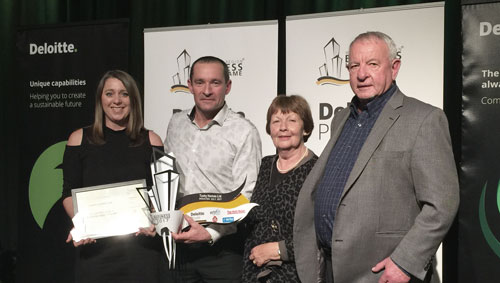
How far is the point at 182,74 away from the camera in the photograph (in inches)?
165

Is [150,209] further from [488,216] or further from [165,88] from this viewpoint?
[488,216]

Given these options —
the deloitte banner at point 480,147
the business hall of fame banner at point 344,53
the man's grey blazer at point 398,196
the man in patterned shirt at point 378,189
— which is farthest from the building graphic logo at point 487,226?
the man's grey blazer at point 398,196

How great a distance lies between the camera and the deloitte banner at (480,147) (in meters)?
3.33

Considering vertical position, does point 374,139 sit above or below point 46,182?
above

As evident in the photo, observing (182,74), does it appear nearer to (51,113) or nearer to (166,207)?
(51,113)

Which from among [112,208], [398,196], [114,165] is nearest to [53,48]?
[114,165]

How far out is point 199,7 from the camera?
16.4 ft

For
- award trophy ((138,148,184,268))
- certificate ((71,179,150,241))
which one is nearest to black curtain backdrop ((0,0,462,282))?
certificate ((71,179,150,241))

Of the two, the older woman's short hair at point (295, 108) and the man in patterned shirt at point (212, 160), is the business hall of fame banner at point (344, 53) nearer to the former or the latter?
the man in patterned shirt at point (212, 160)

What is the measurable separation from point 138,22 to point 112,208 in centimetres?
250

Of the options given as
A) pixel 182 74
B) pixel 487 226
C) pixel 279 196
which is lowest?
pixel 487 226

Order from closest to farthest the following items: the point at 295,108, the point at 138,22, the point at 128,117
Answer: the point at 295,108 → the point at 128,117 → the point at 138,22

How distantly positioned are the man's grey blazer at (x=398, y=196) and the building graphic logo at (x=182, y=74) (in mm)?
2005

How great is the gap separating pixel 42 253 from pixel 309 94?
237 cm
